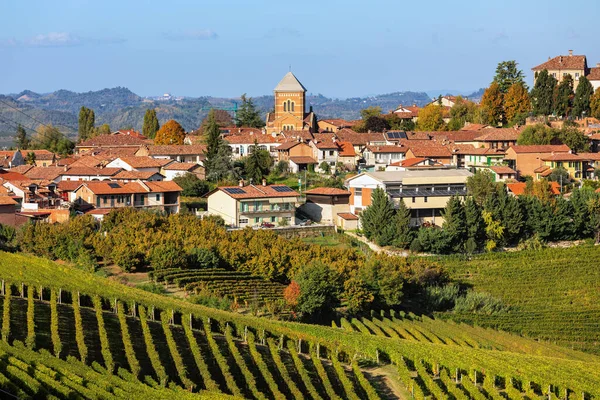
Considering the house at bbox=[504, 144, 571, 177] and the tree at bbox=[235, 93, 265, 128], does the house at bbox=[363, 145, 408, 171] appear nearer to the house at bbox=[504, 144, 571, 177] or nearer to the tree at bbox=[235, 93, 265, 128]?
the house at bbox=[504, 144, 571, 177]

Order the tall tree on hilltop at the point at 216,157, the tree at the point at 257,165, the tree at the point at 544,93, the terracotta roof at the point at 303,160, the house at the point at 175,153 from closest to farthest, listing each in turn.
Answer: the tree at the point at 257,165
the tall tree on hilltop at the point at 216,157
the terracotta roof at the point at 303,160
the house at the point at 175,153
the tree at the point at 544,93

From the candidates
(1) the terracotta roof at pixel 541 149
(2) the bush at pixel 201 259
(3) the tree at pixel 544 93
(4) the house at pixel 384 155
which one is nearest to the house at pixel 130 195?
(2) the bush at pixel 201 259

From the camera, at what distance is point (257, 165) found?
50.4 metres

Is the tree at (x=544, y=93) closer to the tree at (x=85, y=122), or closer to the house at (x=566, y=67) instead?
the house at (x=566, y=67)

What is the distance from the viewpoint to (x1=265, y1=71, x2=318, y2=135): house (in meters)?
67.6

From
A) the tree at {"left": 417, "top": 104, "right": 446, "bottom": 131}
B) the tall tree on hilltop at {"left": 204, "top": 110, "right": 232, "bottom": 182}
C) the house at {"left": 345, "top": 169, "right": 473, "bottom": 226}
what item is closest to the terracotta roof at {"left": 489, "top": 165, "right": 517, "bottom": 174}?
the house at {"left": 345, "top": 169, "right": 473, "bottom": 226}

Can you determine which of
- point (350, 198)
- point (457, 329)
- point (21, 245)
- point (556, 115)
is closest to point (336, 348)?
point (457, 329)

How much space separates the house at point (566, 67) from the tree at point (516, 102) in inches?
162

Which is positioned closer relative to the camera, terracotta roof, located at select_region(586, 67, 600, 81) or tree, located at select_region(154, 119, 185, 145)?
tree, located at select_region(154, 119, 185, 145)

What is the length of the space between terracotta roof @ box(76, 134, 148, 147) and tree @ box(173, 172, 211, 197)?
47.6ft

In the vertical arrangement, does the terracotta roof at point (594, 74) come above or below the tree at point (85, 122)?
above

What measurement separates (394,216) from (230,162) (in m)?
12.9

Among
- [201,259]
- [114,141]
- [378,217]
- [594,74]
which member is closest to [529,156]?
[378,217]

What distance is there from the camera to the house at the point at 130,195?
138ft
